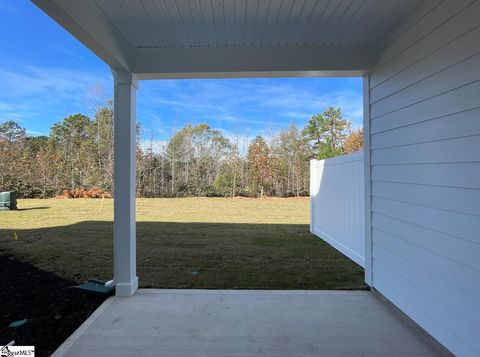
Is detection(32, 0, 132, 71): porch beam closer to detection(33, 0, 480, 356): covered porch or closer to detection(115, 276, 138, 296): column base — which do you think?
detection(33, 0, 480, 356): covered porch

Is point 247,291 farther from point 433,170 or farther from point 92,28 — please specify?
point 92,28

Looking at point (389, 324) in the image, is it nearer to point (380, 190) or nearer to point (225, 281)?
point (380, 190)

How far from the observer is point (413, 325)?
2467 mm

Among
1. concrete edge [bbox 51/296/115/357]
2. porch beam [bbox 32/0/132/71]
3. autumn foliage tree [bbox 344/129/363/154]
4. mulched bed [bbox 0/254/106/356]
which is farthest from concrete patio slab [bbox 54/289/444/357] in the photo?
autumn foliage tree [bbox 344/129/363/154]

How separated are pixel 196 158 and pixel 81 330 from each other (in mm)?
11658

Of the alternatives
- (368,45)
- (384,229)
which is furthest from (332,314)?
(368,45)

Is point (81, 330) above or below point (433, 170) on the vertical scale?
below

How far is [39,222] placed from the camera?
7375 millimetres

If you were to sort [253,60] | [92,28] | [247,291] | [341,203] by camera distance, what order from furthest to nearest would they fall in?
[341,203] → [247,291] → [253,60] → [92,28]

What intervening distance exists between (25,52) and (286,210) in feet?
29.9

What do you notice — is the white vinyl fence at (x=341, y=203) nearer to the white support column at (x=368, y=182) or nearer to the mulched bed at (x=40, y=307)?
the white support column at (x=368, y=182)

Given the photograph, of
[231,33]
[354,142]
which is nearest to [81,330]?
[231,33]

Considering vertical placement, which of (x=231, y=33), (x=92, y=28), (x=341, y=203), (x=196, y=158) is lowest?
(x=341, y=203)

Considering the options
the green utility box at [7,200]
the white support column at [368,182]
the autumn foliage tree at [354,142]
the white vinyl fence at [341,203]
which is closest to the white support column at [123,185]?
the white support column at [368,182]
